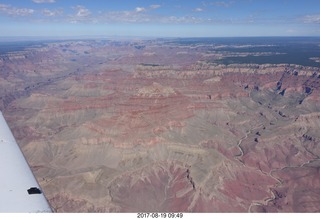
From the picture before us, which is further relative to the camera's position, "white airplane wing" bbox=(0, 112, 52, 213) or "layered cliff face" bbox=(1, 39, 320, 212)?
"layered cliff face" bbox=(1, 39, 320, 212)

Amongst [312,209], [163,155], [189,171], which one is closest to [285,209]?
[312,209]

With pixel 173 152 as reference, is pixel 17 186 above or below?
above

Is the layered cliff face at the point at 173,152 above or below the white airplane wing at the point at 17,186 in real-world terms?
below

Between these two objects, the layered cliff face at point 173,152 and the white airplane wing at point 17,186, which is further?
the layered cliff face at point 173,152

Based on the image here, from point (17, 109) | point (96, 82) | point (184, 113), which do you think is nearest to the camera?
point (184, 113)

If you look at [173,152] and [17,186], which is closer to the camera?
[17,186]

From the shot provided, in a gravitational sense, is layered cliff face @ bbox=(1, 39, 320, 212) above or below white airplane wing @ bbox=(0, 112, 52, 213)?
below

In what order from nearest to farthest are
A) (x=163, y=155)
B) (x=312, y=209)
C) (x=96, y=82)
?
(x=312, y=209) < (x=163, y=155) < (x=96, y=82)

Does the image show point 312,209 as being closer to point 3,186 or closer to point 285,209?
point 285,209
